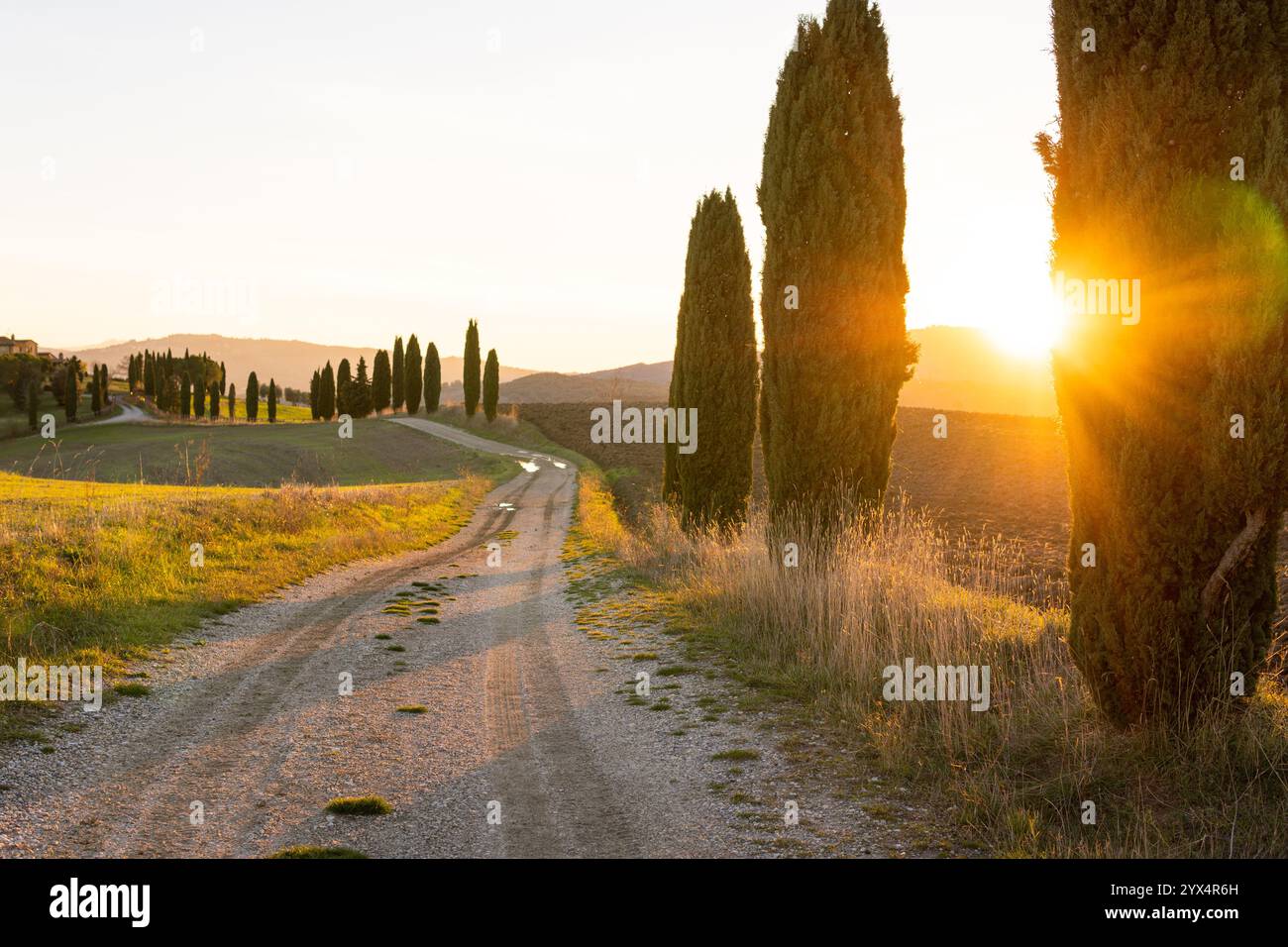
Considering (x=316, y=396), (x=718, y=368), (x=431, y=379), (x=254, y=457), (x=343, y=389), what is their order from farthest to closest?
(x=316, y=396) → (x=343, y=389) → (x=431, y=379) → (x=254, y=457) → (x=718, y=368)

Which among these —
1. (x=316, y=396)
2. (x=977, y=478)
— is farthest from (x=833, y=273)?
(x=316, y=396)

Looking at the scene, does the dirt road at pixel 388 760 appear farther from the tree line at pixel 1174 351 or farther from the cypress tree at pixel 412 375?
the cypress tree at pixel 412 375

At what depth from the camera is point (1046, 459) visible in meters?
44.7

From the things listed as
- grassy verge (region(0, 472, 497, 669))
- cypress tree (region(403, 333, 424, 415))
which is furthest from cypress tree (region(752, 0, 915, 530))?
cypress tree (region(403, 333, 424, 415))

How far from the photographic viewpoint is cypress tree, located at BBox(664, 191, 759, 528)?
19.4 m

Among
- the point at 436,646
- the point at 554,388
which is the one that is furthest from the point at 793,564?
the point at 554,388

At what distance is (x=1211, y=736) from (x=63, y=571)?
11.7 meters

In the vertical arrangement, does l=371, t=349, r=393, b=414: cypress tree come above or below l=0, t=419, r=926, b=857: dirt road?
above

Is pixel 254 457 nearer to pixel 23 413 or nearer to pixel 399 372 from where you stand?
pixel 399 372

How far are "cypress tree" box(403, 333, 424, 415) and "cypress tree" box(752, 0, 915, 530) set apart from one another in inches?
2533

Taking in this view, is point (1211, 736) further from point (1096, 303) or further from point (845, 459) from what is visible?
point (845, 459)

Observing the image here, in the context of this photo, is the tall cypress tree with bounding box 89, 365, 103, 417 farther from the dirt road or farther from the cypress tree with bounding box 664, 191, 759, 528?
Result: the dirt road

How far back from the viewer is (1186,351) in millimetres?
5359

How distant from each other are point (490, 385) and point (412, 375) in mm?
11818
